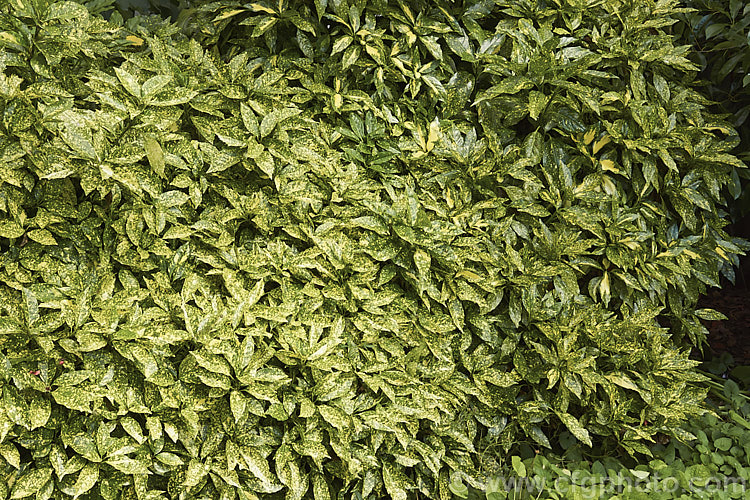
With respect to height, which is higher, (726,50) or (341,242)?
(726,50)

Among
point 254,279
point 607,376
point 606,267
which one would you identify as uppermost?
point 254,279

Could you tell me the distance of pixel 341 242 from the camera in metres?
2.35

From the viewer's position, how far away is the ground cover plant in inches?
81.0

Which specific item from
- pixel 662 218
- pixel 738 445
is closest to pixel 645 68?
pixel 662 218

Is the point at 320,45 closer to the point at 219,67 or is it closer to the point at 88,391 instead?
the point at 219,67

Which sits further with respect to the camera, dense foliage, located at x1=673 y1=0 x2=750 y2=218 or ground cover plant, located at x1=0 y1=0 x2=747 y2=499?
dense foliage, located at x1=673 y1=0 x2=750 y2=218

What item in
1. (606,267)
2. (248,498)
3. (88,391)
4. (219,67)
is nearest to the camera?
(88,391)

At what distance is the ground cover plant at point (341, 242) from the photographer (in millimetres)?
2057

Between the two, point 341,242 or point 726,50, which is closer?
point 341,242

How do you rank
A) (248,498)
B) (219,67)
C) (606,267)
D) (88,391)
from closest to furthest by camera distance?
(88,391)
(248,498)
(219,67)
(606,267)

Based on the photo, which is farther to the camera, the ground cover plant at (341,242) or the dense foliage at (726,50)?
the dense foliage at (726,50)

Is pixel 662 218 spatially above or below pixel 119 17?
below

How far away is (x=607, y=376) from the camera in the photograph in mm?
2646

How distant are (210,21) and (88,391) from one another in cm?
143
